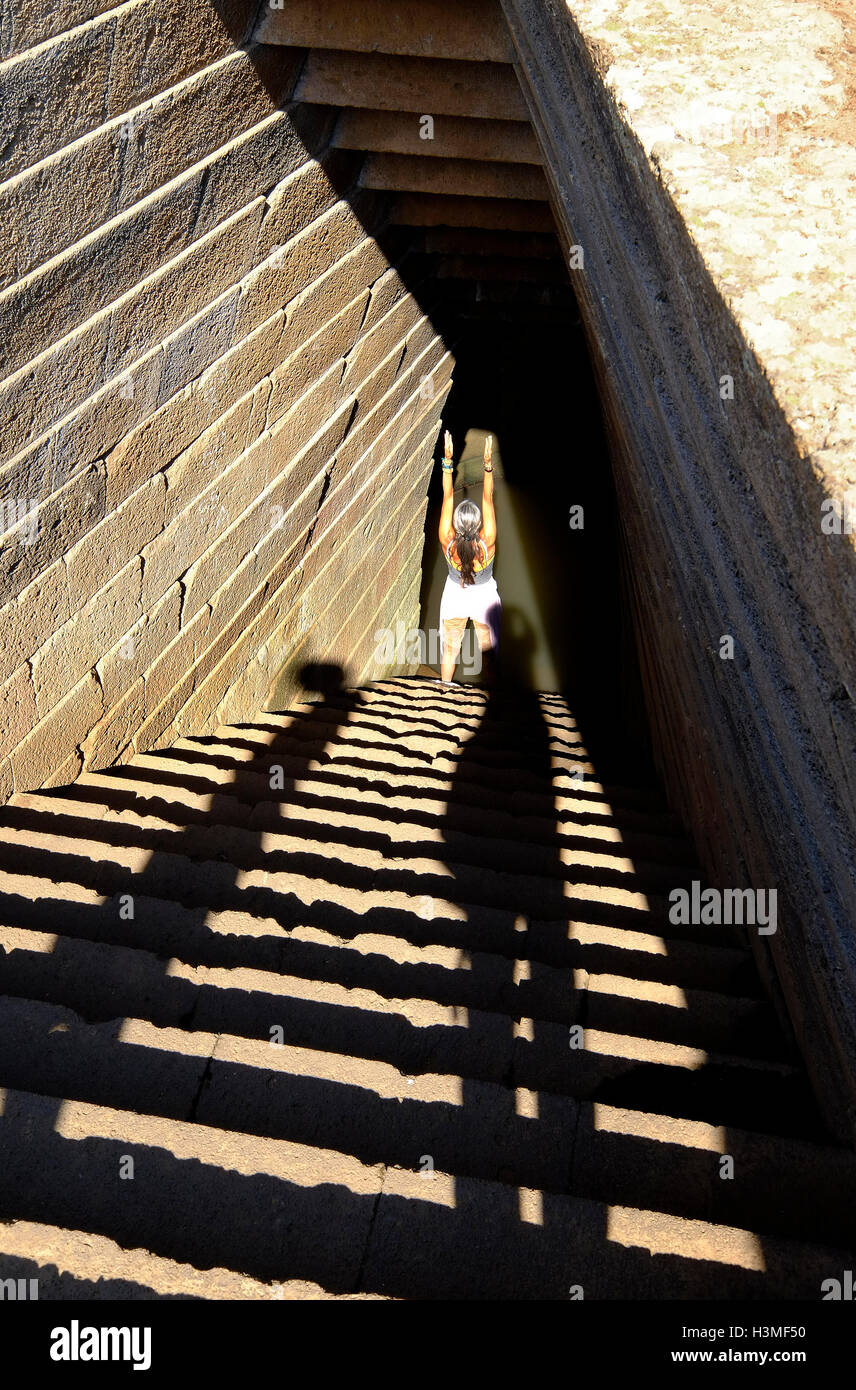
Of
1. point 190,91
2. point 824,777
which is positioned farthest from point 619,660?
point 824,777

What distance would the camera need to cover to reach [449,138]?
160 inches

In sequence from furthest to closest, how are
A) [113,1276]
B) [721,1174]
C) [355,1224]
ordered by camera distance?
[721,1174]
[355,1224]
[113,1276]

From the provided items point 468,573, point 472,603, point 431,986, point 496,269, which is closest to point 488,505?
point 468,573

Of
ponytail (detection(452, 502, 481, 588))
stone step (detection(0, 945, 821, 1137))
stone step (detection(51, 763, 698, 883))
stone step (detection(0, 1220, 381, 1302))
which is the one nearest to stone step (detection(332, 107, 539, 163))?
stone step (detection(51, 763, 698, 883))

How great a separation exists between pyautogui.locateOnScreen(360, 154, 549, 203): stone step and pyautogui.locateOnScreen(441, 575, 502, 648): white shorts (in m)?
3.27

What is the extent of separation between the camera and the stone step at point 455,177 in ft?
14.0

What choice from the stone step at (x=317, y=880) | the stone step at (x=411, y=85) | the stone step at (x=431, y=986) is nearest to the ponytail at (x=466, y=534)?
the stone step at (x=411, y=85)

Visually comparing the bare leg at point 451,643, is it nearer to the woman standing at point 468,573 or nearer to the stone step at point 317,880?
the woman standing at point 468,573

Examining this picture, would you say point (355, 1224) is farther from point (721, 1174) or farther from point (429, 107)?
point (429, 107)

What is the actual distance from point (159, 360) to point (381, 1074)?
248 centimetres

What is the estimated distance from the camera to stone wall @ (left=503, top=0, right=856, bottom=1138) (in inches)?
43.8

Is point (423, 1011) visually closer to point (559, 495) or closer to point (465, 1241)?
point (465, 1241)

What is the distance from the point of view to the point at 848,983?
1417mm

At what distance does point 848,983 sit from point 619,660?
18.8 ft
